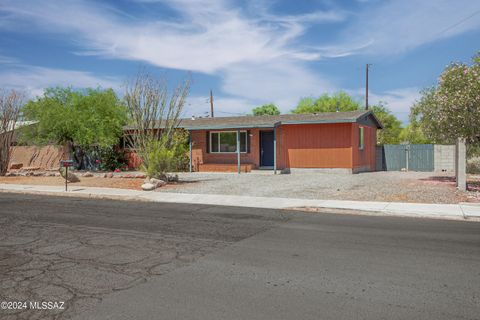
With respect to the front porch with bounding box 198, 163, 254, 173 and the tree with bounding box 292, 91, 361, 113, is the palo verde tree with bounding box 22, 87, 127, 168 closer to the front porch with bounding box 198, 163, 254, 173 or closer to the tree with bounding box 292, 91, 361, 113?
the front porch with bounding box 198, 163, 254, 173

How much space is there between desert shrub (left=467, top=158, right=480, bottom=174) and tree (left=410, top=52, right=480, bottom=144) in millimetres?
7616

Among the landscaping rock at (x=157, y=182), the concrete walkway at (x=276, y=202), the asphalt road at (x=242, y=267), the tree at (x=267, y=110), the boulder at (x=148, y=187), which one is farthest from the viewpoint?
the tree at (x=267, y=110)

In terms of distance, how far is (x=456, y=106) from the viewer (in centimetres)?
1539

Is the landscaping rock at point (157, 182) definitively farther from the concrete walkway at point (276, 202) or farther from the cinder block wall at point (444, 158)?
the cinder block wall at point (444, 158)

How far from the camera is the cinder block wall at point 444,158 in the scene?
27.7 metres

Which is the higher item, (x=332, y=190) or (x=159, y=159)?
(x=159, y=159)

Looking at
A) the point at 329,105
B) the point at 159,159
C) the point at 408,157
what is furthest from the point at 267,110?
the point at 159,159

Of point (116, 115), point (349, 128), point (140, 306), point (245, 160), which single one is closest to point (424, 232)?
point (140, 306)

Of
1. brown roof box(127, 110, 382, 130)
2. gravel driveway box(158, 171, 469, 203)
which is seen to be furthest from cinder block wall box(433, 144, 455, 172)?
gravel driveway box(158, 171, 469, 203)

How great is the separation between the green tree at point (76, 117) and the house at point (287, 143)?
526 cm

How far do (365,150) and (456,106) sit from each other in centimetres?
1208

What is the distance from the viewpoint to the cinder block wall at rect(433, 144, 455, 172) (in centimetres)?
2772

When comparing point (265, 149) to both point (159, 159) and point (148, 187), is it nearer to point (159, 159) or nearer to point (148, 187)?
point (159, 159)

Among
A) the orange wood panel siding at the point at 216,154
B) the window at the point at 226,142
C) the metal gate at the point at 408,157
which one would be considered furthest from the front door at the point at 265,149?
the metal gate at the point at 408,157
